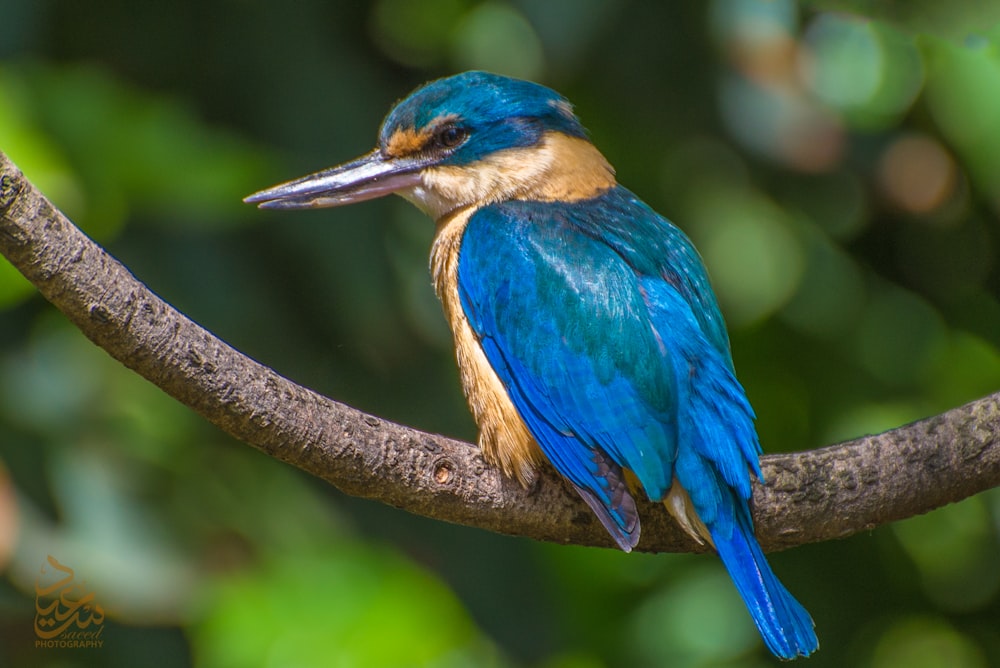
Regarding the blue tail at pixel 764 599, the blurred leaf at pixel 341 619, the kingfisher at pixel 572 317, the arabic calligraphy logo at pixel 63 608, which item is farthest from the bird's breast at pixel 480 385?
the arabic calligraphy logo at pixel 63 608

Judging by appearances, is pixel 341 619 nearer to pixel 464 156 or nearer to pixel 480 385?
pixel 480 385

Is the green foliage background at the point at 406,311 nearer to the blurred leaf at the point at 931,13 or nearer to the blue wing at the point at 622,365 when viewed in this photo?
the blurred leaf at the point at 931,13

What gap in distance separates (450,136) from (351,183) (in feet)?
1.04

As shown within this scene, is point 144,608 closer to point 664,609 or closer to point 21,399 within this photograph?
point 21,399

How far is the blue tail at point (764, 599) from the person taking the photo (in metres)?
2.41

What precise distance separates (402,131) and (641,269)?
861 mm

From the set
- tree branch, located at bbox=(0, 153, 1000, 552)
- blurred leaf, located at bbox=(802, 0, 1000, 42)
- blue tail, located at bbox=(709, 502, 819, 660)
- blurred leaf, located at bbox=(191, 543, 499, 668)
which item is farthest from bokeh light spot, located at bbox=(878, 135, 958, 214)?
blurred leaf, located at bbox=(191, 543, 499, 668)

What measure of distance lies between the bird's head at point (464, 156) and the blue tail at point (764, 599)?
1.17 metres

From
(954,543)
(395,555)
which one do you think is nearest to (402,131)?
(395,555)

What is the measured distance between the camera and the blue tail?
2.41m

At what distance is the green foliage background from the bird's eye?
1.19 ft

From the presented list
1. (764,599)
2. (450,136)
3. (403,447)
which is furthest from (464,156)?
(764,599)

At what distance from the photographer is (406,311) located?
364 cm

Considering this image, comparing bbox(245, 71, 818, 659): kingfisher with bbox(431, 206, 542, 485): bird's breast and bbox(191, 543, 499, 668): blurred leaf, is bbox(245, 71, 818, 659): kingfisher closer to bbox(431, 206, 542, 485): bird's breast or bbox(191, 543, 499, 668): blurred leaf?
bbox(431, 206, 542, 485): bird's breast
